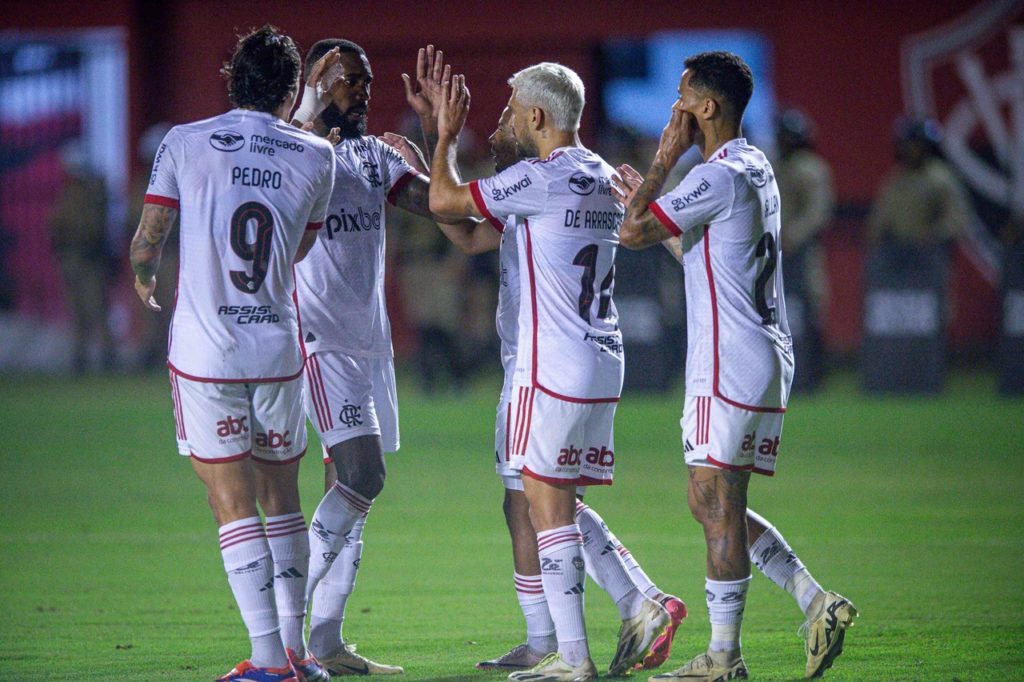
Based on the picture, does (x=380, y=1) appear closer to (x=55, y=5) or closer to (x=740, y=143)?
(x=55, y=5)

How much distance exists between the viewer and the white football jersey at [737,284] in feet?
17.0

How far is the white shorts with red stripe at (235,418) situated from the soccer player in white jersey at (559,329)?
0.84 metres

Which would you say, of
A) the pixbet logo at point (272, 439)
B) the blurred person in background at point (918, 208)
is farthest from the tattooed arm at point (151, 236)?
the blurred person in background at point (918, 208)

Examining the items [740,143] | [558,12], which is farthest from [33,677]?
[558,12]

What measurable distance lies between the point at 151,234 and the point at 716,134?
205cm

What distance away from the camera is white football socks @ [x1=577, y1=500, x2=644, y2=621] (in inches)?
221

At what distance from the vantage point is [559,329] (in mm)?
5344

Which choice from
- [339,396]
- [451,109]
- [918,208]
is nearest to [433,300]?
[918,208]

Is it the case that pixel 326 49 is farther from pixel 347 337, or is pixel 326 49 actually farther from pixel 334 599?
pixel 334 599

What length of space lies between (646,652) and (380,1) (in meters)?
15.8

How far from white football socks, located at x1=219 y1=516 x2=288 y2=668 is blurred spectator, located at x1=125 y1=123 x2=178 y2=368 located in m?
12.1

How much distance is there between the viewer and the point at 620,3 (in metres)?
19.7

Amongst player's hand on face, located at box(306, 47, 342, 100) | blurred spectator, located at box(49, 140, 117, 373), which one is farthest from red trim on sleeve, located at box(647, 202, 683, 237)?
blurred spectator, located at box(49, 140, 117, 373)

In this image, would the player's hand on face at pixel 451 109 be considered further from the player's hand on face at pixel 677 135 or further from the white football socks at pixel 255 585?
the white football socks at pixel 255 585
